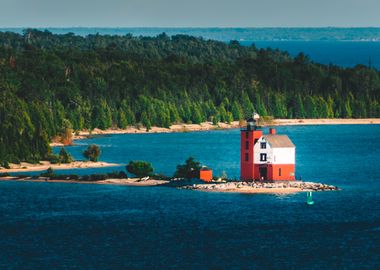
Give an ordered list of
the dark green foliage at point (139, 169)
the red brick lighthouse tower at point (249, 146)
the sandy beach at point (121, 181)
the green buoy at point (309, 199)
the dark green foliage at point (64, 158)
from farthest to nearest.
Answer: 1. the dark green foliage at point (64, 158)
2. the dark green foliage at point (139, 169)
3. the sandy beach at point (121, 181)
4. the red brick lighthouse tower at point (249, 146)
5. the green buoy at point (309, 199)

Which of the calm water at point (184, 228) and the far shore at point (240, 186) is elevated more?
the far shore at point (240, 186)

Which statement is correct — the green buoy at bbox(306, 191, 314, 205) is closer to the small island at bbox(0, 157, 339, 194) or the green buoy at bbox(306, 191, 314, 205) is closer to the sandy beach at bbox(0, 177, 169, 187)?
the small island at bbox(0, 157, 339, 194)

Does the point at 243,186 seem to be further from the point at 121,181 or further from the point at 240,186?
the point at 121,181

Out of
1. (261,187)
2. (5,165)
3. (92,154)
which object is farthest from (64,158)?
(261,187)

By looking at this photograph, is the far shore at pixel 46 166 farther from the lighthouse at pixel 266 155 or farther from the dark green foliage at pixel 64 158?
the lighthouse at pixel 266 155

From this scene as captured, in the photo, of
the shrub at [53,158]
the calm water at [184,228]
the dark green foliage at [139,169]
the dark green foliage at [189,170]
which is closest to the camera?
the calm water at [184,228]

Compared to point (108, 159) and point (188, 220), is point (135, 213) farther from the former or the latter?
point (108, 159)

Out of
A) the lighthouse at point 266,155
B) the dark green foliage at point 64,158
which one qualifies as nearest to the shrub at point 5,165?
the dark green foliage at point 64,158

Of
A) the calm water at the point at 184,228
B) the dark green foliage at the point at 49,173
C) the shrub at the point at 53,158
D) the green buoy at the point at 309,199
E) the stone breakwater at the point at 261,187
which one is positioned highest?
the shrub at the point at 53,158

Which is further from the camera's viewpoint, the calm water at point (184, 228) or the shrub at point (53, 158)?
the shrub at point (53, 158)
